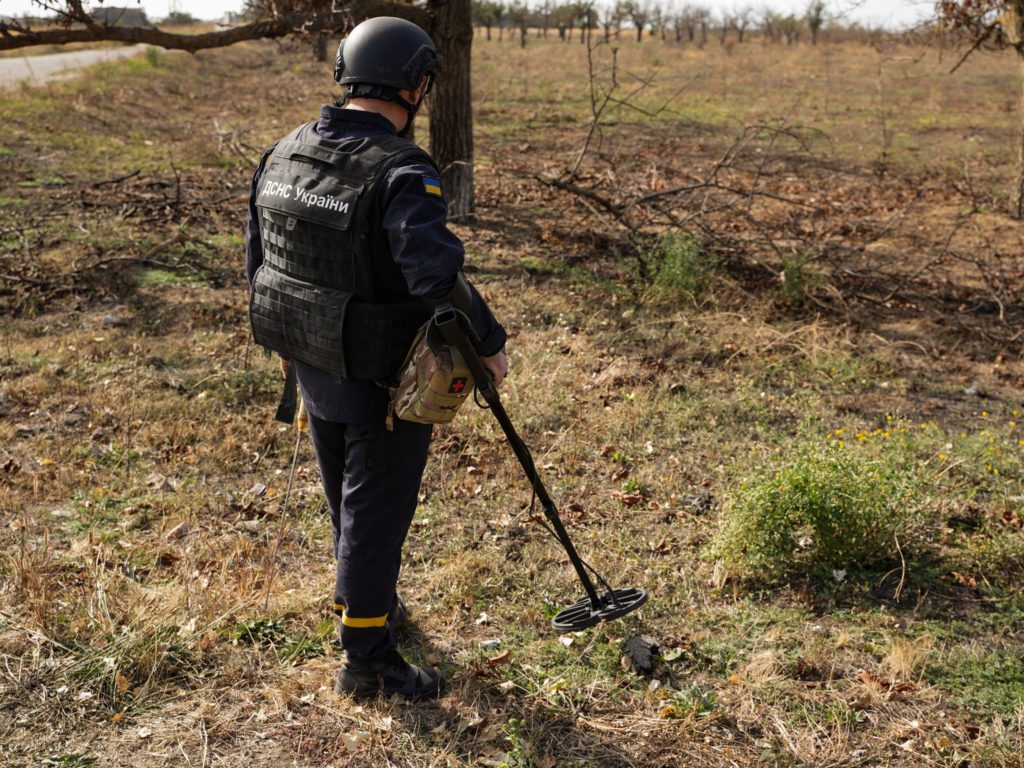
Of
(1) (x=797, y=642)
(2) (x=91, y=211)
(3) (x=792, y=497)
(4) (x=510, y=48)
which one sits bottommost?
(1) (x=797, y=642)

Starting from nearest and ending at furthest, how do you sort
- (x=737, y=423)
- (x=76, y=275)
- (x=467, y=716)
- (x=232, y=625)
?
(x=467, y=716) → (x=232, y=625) → (x=737, y=423) → (x=76, y=275)

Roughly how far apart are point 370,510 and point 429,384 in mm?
557

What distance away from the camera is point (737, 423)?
5.71 metres

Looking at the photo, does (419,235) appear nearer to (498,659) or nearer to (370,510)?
(370,510)

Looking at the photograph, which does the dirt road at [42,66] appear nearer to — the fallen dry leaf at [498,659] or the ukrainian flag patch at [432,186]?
the ukrainian flag patch at [432,186]

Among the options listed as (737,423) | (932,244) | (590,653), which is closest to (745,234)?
(932,244)

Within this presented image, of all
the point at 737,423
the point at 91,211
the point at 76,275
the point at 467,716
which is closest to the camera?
the point at 467,716

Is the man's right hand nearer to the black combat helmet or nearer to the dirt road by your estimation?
the black combat helmet

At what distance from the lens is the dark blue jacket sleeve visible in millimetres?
2676

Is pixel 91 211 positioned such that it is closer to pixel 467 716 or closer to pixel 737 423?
pixel 737 423

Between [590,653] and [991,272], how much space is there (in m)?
6.42

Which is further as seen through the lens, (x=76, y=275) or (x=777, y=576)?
(x=76, y=275)

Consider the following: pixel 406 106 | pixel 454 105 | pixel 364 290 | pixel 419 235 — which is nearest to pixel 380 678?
pixel 364 290

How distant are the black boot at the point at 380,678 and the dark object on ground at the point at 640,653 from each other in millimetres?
825
